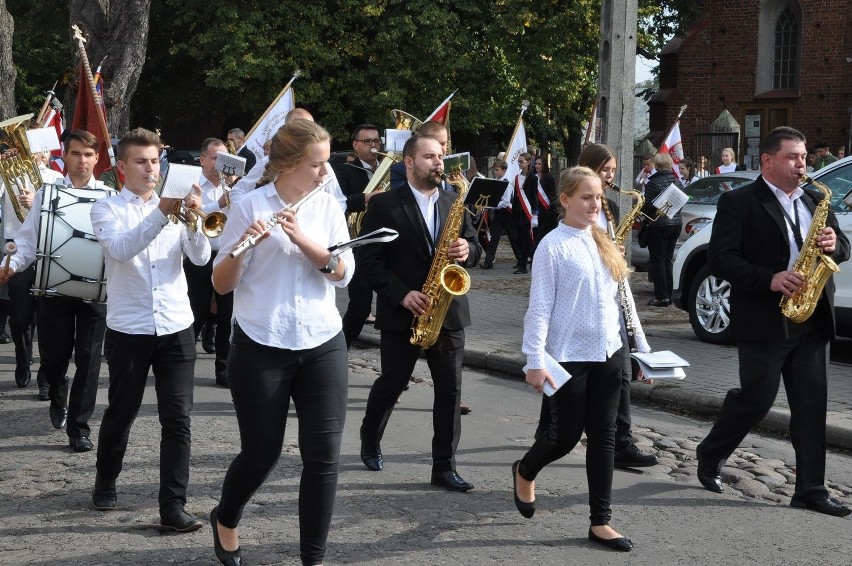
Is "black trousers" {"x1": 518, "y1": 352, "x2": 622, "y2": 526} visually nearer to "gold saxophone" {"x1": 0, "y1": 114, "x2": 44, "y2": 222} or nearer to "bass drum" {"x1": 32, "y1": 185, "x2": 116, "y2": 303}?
"bass drum" {"x1": 32, "y1": 185, "x2": 116, "y2": 303}

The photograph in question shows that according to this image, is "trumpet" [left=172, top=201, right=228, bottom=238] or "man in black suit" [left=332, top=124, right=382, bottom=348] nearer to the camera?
"trumpet" [left=172, top=201, right=228, bottom=238]

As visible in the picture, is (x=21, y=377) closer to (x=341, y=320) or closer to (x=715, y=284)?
(x=341, y=320)

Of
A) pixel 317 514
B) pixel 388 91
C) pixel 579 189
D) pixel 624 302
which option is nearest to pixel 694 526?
pixel 624 302

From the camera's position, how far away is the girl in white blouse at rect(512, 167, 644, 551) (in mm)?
5285

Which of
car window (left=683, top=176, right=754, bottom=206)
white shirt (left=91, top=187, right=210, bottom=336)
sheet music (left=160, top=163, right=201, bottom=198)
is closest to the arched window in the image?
car window (left=683, top=176, right=754, bottom=206)

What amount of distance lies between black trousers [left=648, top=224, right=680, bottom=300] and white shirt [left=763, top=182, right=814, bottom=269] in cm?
868

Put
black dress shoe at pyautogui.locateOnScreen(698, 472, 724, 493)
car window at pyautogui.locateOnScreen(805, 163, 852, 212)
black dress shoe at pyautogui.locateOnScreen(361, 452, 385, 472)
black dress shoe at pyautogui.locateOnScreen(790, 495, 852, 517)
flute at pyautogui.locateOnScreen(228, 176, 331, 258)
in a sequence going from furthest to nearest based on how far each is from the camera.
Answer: car window at pyautogui.locateOnScreen(805, 163, 852, 212)
black dress shoe at pyautogui.locateOnScreen(361, 452, 385, 472)
black dress shoe at pyautogui.locateOnScreen(698, 472, 724, 493)
black dress shoe at pyautogui.locateOnScreen(790, 495, 852, 517)
flute at pyautogui.locateOnScreen(228, 176, 331, 258)

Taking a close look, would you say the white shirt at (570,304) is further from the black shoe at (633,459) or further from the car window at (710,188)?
the car window at (710,188)

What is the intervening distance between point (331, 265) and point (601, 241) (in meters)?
1.47

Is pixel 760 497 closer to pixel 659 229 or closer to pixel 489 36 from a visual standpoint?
pixel 659 229

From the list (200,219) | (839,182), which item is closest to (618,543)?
(200,219)

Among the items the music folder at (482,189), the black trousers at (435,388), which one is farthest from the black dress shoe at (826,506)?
A: the music folder at (482,189)

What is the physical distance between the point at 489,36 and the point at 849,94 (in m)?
9.27

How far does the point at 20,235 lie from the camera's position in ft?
24.2
